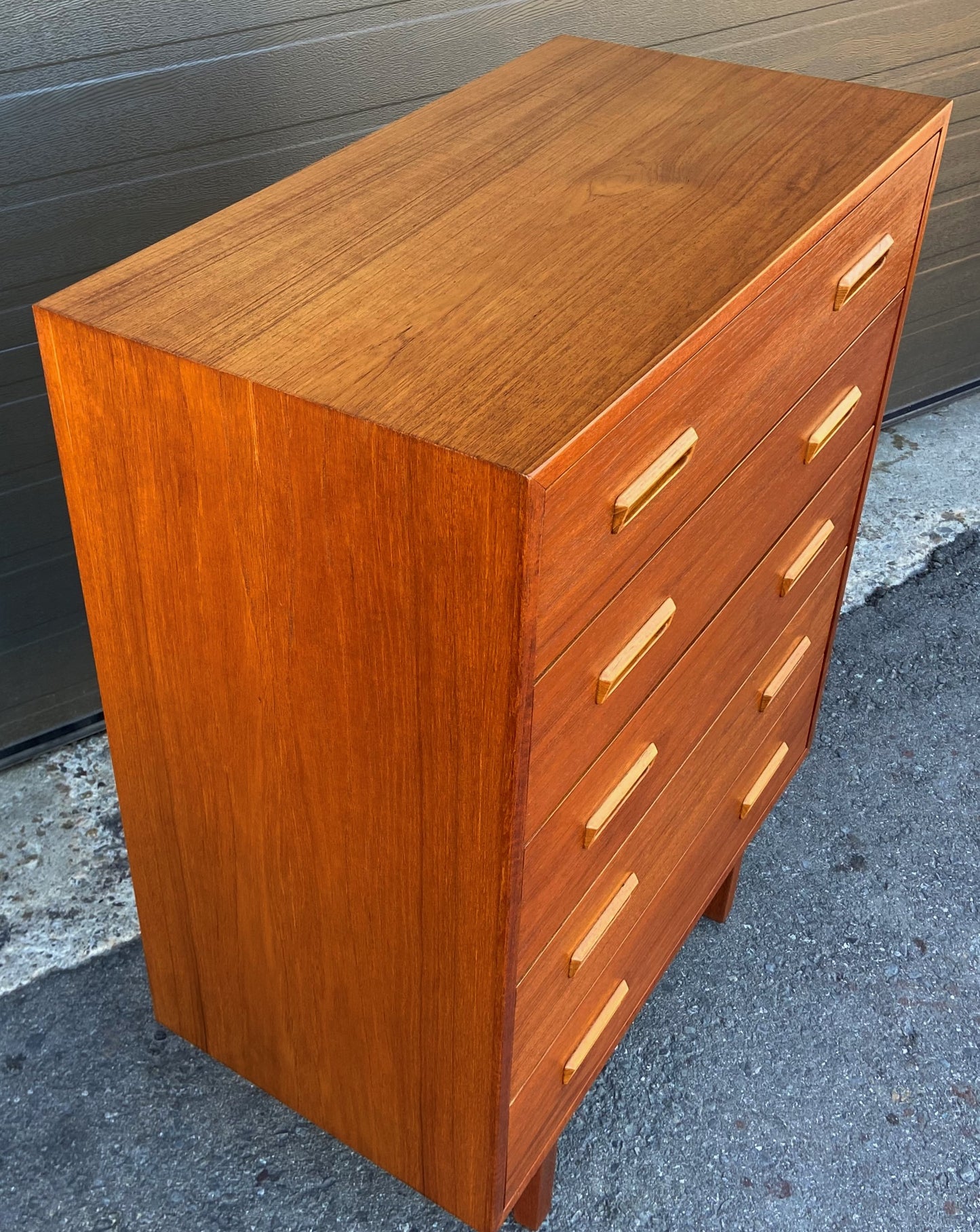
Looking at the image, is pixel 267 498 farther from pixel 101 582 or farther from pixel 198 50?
pixel 198 50

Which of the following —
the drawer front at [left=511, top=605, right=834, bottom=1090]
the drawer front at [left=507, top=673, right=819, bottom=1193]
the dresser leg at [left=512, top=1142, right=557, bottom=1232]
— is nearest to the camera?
the drawer front at [left=511, top=605, right=834, bottom=1090]

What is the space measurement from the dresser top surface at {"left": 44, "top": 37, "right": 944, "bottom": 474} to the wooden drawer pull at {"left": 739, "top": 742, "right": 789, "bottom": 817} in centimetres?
102

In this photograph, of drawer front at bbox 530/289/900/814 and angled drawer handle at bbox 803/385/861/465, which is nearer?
drawer front at bbox 530/289/900/814

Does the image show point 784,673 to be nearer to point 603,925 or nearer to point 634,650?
point 603,925

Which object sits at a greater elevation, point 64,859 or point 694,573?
point 694,573

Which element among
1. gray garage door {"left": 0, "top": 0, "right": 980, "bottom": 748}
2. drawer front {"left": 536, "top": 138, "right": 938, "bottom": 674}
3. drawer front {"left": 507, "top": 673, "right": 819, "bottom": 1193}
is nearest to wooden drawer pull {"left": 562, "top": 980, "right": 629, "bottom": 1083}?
drawer front {"left": 507, "top": 673, "right": 819, "bottom": 1193}


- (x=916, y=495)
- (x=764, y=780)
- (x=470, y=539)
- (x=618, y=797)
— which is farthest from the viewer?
(x=916, y=495)

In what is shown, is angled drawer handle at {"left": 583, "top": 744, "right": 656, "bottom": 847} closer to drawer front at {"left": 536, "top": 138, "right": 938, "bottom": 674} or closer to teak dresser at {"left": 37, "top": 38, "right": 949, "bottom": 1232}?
teak dresser at {"left": 37, "top": 38, "right": 949, "bottom": 1232}

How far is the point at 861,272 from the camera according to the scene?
161 centimetres

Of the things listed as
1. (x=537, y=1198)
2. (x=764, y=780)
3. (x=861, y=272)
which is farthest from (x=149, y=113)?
(x=537, y=1198)

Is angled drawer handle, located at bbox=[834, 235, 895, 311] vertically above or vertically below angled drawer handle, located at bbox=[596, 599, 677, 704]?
above

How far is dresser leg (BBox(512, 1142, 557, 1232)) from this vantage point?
178 centimetres

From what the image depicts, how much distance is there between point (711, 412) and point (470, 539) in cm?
40

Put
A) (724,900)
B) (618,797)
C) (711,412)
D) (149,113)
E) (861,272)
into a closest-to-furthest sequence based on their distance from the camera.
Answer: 1. (711,412)
2. (618,797)
3. (861,272)
4. (149,113)
5. (724,900)
